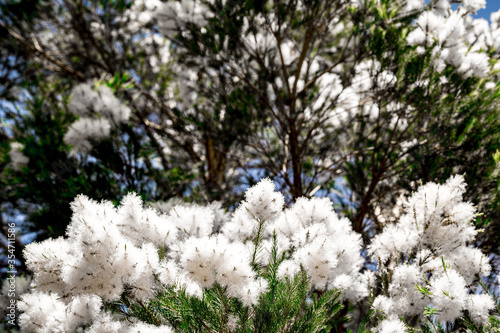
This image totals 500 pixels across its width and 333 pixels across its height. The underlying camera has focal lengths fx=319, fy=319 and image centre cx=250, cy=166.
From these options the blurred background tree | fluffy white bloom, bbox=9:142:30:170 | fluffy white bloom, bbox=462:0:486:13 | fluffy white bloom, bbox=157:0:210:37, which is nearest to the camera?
the blurred background tree

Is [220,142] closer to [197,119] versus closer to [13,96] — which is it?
[197,119]

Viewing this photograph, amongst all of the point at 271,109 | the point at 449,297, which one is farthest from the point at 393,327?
the point at 271,109

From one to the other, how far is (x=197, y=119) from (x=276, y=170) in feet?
4.36

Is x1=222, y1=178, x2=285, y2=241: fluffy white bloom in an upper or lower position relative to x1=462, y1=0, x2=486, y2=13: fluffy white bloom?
lower

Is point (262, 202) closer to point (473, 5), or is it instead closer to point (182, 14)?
point (182, 14)

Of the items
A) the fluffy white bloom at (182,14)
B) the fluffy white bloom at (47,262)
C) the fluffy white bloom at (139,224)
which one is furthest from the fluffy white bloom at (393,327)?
the fluffy white bloom at (182,14)

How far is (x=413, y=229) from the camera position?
1906 millimetres

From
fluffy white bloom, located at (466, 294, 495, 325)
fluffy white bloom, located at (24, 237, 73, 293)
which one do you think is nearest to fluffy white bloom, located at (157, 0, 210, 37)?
fluffy white bloom, located at (24, 237, 73, 293)

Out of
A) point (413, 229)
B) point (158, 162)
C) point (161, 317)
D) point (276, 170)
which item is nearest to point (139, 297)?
point (161, 317)

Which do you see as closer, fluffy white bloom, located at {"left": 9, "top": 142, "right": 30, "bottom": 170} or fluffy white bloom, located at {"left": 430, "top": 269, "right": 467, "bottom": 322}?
fluffy white bloom, located at {"left": 430, "top": 269, "right": 467, "bottom": 322}

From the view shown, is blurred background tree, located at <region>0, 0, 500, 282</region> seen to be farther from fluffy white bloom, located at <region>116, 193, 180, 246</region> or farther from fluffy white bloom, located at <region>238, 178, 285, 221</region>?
fluffy white bloom, located at <region>238, 178, 285, 221</region>

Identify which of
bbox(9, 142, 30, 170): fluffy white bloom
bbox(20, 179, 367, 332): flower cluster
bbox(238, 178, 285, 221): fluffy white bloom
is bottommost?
bbox(20, 179, 367, 332): flower cluster

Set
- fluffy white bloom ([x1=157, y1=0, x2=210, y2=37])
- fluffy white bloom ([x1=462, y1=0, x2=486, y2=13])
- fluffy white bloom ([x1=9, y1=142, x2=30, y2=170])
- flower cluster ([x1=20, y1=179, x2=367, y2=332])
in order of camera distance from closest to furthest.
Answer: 1. flower cluster ([x1=20, y1=179, x2=367, y2=332])
2. fluffy white bloom ([x1=9, y1=142, x2=30, y2=170])
3. fluffy white bloom ([x1=462, y1=0, x2=486, y2=13])
4. fluffy white bloom ([x1=157, y1=0, x2=210, y2=37])

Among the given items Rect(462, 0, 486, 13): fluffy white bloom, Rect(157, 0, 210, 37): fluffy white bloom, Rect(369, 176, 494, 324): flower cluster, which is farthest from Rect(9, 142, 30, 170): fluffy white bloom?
Rect(462, 0, 486, 13): fluffy white bloom
